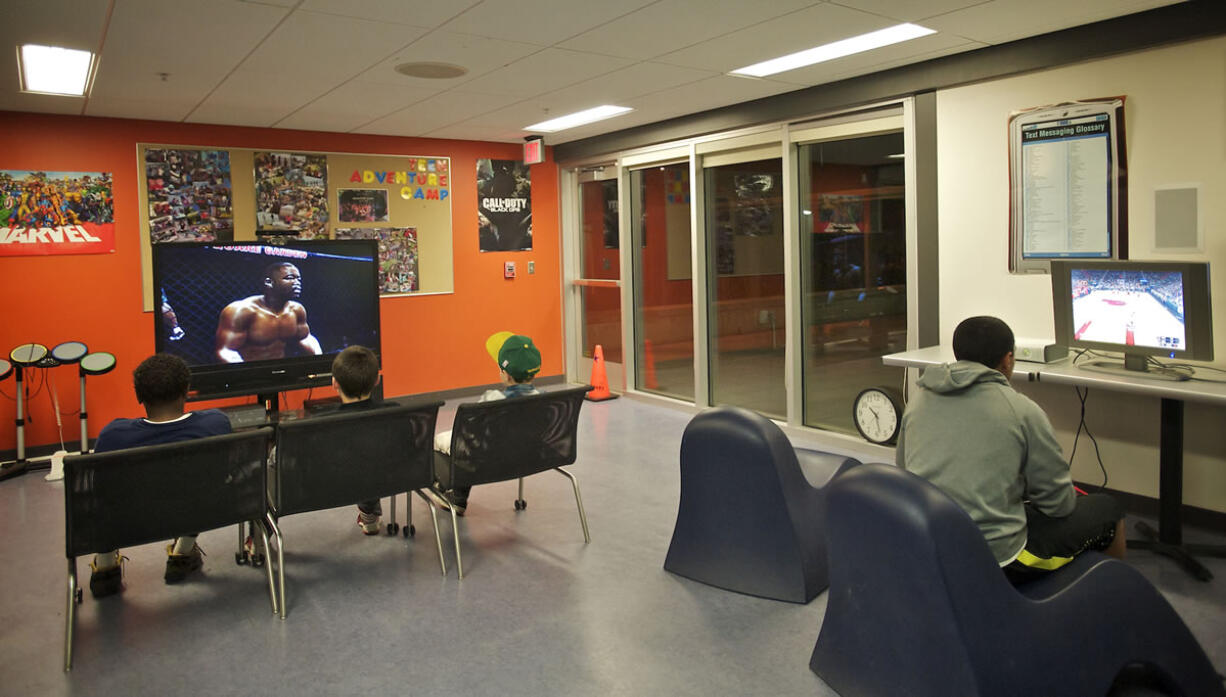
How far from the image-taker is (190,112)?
20.0ft

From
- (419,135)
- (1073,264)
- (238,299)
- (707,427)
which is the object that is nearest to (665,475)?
(707,427)

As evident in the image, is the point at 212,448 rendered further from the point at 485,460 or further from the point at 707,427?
the point at 707,427

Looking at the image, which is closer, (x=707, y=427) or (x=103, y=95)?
(x=707, y=427)

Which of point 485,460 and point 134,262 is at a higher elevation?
point 134,262

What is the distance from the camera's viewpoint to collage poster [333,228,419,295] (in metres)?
7.51

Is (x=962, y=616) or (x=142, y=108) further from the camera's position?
(x=142, y=108)

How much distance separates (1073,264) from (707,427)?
7.05ft

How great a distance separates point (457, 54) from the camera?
14.9ft

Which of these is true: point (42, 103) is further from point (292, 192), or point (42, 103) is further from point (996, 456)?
point (996, 456)

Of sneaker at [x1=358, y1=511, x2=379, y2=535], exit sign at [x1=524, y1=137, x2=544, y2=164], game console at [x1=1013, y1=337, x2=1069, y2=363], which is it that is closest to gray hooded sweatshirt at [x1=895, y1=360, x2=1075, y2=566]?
game console at [x1=1013, y1=337, x2=1069, y2=363]

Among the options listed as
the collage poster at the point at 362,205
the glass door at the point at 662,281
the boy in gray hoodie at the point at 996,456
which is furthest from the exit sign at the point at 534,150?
the boy in gray hoodie at the point at 996,456

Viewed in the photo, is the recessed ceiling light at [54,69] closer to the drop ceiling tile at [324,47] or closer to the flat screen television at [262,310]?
the drop ceiling tile at [324,47]

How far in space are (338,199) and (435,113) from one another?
1.44 m

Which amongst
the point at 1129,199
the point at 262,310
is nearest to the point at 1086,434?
the point at 1129,199
